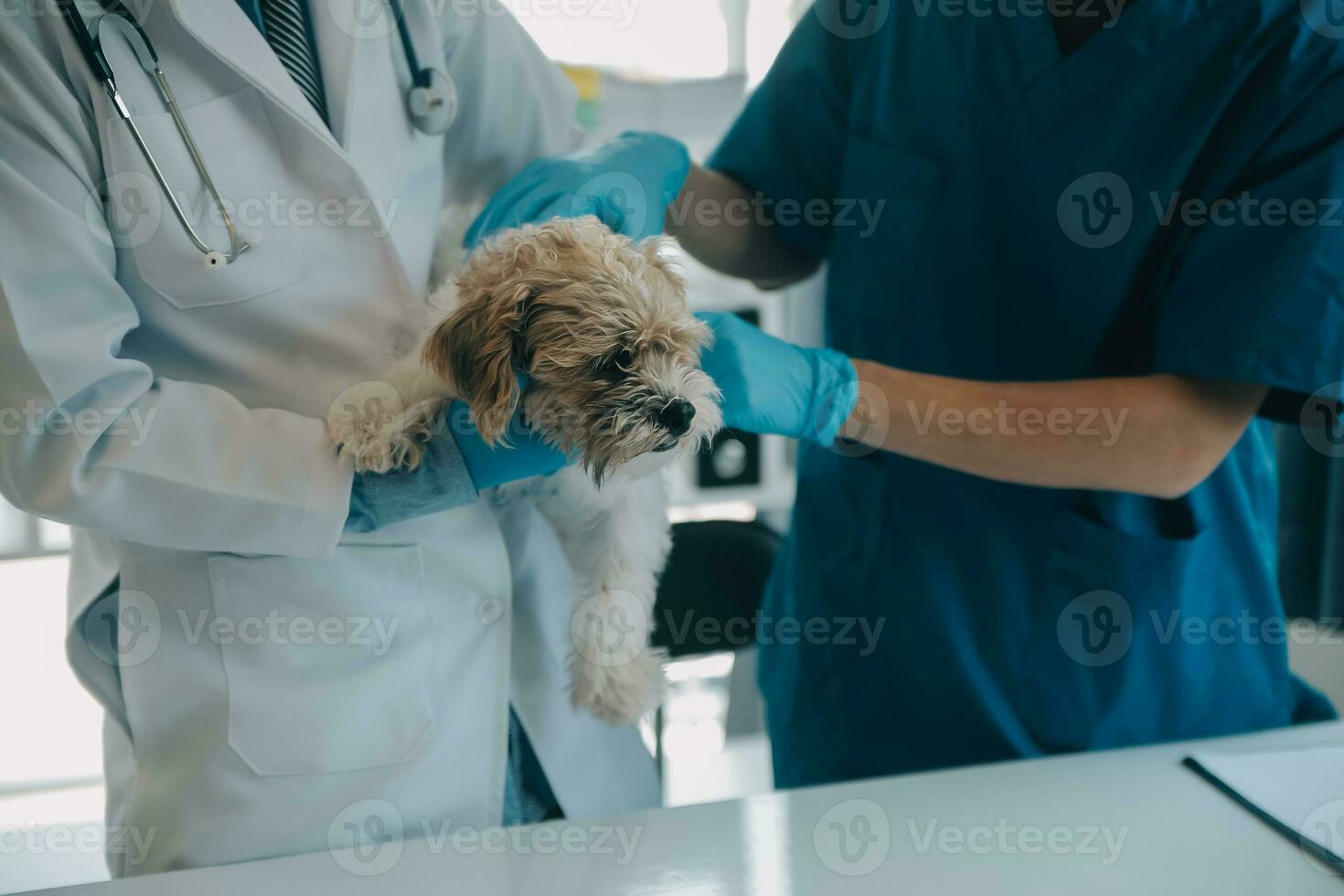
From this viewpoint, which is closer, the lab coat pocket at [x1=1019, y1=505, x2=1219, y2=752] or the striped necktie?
the striped necktie

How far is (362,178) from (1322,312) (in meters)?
1.15

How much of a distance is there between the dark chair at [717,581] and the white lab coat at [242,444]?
564mm

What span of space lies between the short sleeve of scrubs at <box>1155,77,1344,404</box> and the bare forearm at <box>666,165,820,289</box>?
0.70m

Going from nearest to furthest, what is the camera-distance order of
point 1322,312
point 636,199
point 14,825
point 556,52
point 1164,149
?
point 1322,312 → point 1164,149 → point 636,199 → point 14,825 → point 556,52

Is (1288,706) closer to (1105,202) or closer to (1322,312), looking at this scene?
(1322,312)

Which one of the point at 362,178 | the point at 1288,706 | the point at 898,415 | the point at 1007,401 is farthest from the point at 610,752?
the point at 1288,706

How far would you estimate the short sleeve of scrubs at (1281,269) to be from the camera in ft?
3.37

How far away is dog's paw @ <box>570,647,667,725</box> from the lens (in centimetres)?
131

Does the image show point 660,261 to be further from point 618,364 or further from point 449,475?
point 449,475

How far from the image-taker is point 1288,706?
4.56 feet

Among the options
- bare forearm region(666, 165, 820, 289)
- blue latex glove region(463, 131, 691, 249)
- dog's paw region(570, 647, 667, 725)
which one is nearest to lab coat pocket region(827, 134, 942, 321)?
bare forearm region(666, 165, 820, 289)

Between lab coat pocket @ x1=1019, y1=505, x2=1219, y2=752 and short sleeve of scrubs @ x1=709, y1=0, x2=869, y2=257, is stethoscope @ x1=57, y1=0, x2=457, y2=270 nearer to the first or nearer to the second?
short sleeve of scrubs @ x1=709, y1=0, x2=869, y2=257

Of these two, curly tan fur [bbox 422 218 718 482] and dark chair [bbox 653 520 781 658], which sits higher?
curly tan fur [bbox 422 218 718 482]

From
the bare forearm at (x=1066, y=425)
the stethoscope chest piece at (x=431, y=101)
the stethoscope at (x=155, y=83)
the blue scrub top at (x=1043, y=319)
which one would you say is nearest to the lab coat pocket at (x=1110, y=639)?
the blue scrub top at (x=1043, y=319)
